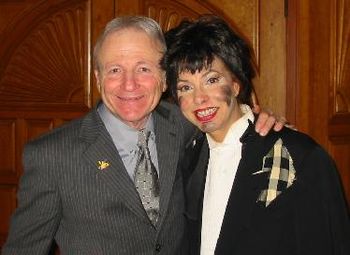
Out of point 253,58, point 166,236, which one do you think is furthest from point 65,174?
point 253,58

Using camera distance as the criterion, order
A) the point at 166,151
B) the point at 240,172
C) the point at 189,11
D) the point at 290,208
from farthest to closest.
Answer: the point at 189,11, the point at 166,151, the point at 240,172, the point at 290,208

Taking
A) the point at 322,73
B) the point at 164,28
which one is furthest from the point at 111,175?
the point at 322,73

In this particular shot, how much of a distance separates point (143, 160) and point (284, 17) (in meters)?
1.05

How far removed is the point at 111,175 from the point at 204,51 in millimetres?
490

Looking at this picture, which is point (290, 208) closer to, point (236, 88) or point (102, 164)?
point (236, 88)

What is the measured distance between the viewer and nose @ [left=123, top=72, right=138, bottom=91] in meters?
1.52

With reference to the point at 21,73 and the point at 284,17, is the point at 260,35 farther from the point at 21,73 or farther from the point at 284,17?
the point at 21,73

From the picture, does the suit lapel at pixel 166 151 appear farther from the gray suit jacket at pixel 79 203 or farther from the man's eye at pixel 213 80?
the man's eye at pixel 213 80

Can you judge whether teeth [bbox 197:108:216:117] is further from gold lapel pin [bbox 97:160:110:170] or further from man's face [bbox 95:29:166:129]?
gold lapel pin [bbox 97:160:110:170]

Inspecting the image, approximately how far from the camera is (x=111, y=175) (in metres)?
1.46

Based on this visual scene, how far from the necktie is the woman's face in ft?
0.72

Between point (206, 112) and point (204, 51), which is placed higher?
point (204, 51)

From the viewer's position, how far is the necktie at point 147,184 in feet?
4.99

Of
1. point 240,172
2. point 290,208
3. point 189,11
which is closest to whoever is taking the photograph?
point 290,208
